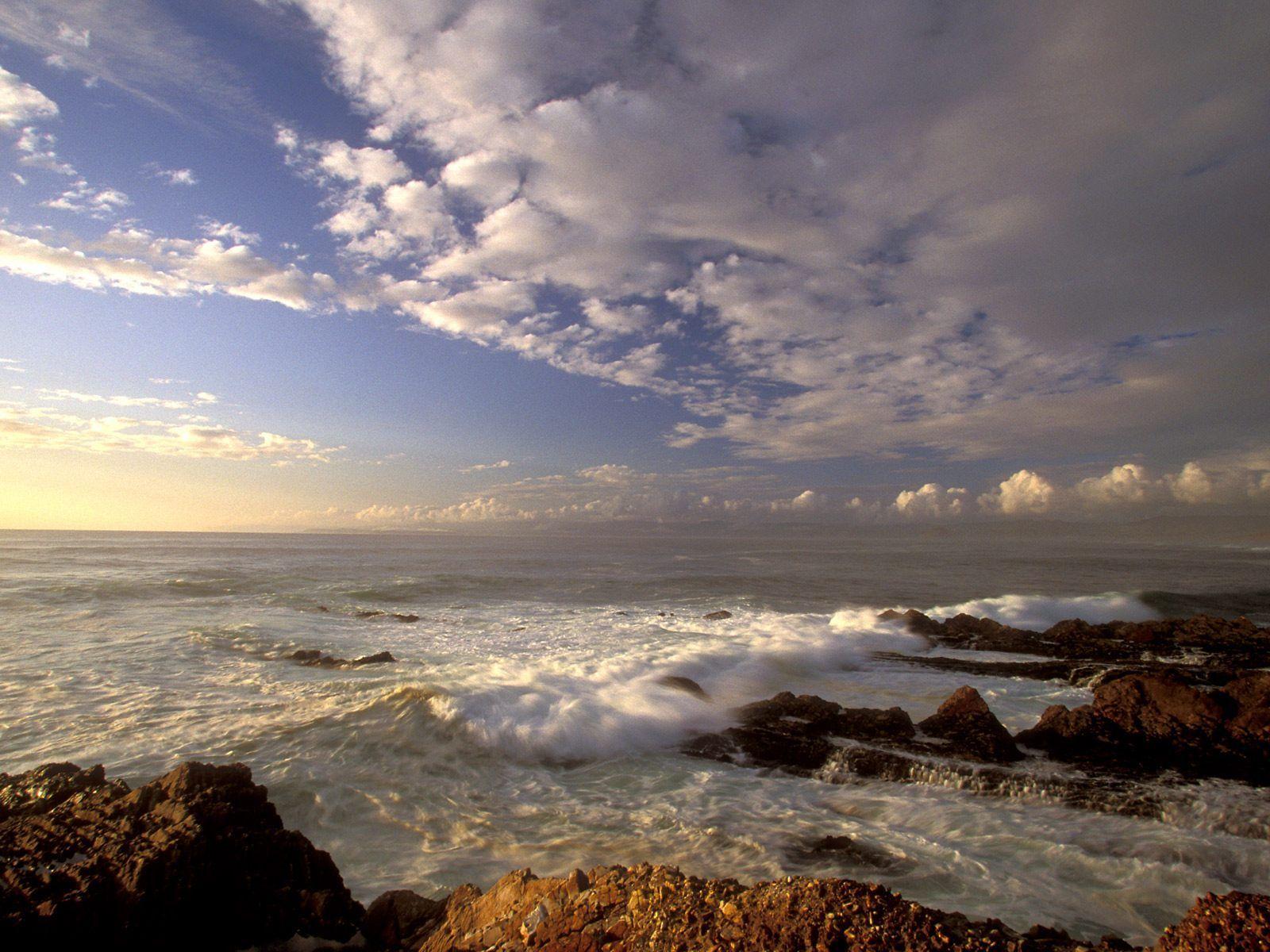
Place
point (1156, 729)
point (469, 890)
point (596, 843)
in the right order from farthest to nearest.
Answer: point (1156, 729) < point (596, 843) < point (469, 890)

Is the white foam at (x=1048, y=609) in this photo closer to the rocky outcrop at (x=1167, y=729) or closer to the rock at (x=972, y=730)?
the rocky outcrop at (x=1167, y=729)

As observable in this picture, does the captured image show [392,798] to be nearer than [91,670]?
Yes

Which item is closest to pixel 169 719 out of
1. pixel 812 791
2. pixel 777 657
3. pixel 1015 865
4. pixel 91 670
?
pixel 91 670

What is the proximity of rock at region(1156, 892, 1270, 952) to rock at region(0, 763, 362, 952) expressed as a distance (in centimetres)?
526

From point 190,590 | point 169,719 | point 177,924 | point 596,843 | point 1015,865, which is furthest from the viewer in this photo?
point 190,590

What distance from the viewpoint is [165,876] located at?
4.21m

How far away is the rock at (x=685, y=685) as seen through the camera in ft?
41.1

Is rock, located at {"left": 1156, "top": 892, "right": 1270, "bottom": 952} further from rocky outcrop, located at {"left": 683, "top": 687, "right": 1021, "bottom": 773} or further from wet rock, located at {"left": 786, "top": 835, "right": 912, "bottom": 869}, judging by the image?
rocky outcrop, located at {"left": 683, "top": 687, "right": 1021, "bottom": 773}

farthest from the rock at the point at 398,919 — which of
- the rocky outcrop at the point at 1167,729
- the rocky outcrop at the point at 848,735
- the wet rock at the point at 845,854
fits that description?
the rocky outcrop at the point at 1167,729

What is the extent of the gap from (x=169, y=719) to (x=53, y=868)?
268 inches

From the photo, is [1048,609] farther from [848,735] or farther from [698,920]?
[698,920]

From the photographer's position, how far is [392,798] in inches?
294

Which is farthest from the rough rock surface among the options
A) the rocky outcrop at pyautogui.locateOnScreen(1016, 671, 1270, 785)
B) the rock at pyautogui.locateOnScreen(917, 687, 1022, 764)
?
the rocky outcrop at pyautogui.locateOnScreen(1016, 671, 1270, 785)

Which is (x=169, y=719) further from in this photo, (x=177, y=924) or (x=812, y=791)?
(x=812, y=791)
